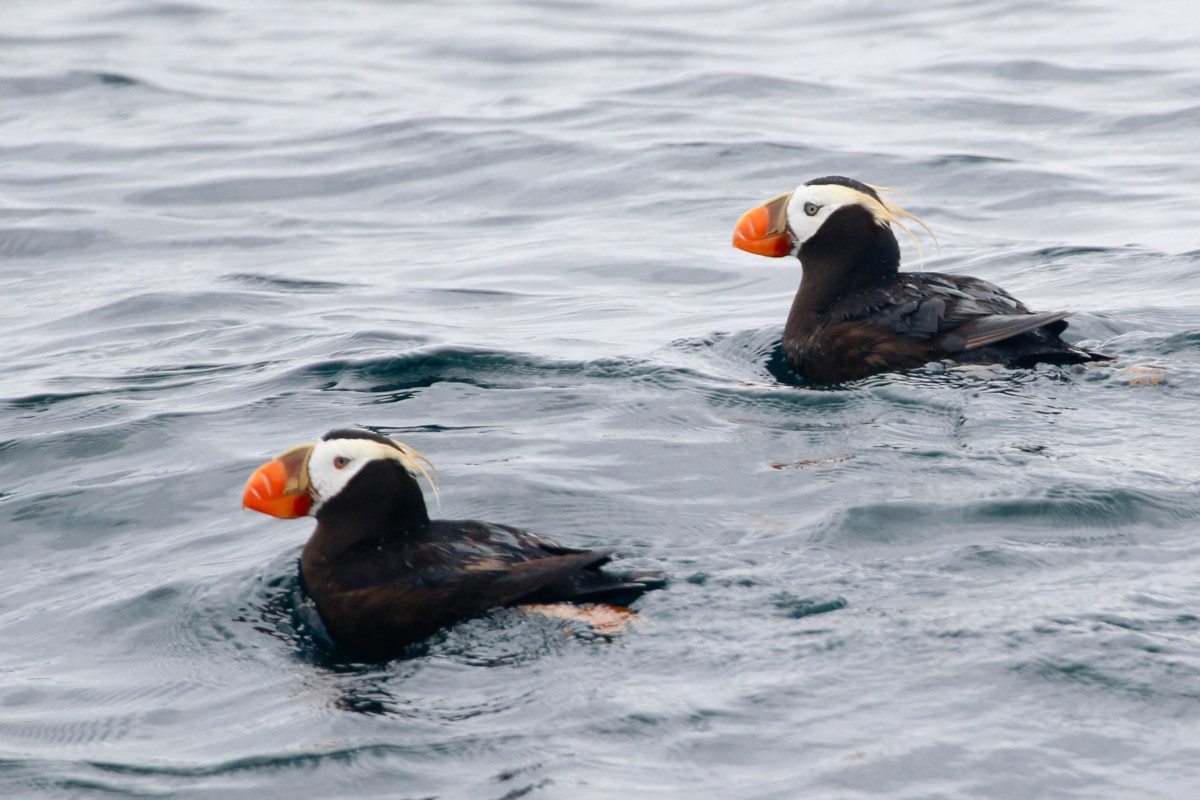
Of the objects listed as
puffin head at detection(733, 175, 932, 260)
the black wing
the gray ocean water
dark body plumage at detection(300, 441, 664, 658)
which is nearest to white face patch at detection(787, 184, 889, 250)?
puffin head at detection(733, 175, 932, 260)

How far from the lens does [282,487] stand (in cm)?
498

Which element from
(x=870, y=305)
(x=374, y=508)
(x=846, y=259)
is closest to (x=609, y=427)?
(x=870, y=305)

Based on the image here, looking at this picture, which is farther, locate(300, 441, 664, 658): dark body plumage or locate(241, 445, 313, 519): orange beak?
locate(241, 445, 313, 519): orange beak

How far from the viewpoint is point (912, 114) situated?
43.7 ft

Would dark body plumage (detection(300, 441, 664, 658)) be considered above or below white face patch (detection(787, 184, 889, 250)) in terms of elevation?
below

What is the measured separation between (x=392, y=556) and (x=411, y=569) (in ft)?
0.35

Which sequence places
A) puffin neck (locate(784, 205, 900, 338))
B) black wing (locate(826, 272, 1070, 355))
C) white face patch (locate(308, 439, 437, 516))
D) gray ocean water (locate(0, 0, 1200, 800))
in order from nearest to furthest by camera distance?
gray ocean water (locate(0, 0, 1200, 800)) → white face patch (locate(308, 439, 437, 516)) → black wing (locate(826, 272, 1070, 355)) → puffin neck (locate(784, 205, 900, 338))

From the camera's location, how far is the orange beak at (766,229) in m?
7.37

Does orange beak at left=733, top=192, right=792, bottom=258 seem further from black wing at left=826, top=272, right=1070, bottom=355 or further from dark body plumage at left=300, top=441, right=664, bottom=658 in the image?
dark body plumage at left=300, top=441, right=664, bottom=658

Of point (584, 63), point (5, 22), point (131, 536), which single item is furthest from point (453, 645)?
point (5, 22)

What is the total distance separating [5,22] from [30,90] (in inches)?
118

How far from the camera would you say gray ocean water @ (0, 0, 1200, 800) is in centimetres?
412

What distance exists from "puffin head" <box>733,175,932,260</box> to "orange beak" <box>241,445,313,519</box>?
2.84 metres

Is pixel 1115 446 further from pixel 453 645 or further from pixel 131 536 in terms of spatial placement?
pixel 131 536
